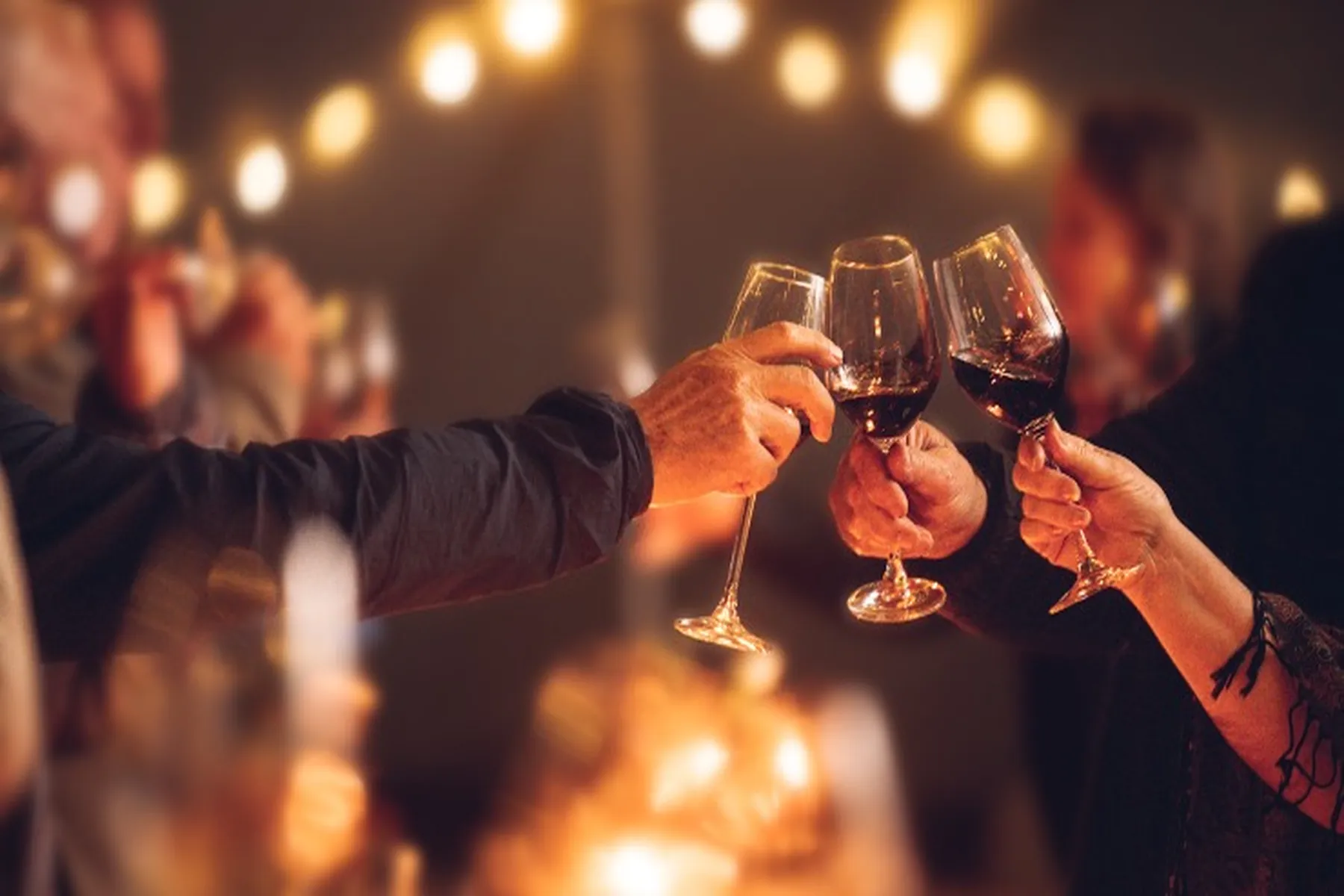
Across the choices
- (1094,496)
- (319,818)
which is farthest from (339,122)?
(1094,496)

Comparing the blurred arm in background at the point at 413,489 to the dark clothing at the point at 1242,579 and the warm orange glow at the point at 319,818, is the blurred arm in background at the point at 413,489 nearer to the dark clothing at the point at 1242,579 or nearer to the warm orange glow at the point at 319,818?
the warm orange glow at the point at 319,818

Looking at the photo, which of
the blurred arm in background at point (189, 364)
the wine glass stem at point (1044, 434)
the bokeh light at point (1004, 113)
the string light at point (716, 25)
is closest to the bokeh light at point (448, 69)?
the string light at point (716, 25)

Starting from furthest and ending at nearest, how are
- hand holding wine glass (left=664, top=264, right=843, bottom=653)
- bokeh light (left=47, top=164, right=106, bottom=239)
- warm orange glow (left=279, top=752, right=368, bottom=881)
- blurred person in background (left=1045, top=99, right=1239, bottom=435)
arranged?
1. bokeh light (left=47, top=164, right=106, bottom=239)
2. blurred person in background (left=1045, top=99, right=1239, bottom=435)
3. hand holding wine glass (left=664, top=264, right=843, bottom=653)
4. warm orange glow (left=279, top=752, right=368, bottom=881)

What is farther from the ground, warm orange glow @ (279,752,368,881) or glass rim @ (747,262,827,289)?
glass rim @ (747,262,827,289)

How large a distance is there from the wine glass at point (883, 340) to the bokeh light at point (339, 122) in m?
2.74

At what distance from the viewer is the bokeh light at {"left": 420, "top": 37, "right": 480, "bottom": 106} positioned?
12.9 ft

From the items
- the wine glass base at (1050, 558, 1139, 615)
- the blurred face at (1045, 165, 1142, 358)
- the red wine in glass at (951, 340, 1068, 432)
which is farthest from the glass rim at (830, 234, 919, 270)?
the blurred face at (1045, 165, 1142, 358)

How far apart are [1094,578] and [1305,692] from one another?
209 millimetres

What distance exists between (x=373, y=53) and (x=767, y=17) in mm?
1142

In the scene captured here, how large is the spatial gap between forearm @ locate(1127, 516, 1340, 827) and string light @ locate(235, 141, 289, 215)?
3031 millimetres

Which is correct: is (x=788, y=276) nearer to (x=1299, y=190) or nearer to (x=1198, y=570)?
(x=1198, y=570)

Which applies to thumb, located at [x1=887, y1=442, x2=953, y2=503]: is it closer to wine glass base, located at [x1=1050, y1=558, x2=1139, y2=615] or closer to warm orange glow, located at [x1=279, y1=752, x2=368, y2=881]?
wine glass base, located at [x1=1050, y1=558, x2=1139, y2=615]

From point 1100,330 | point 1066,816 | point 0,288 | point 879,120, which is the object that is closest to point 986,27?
point 879,120

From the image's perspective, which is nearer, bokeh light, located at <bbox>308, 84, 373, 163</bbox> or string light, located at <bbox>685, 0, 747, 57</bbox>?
bokeh light, located at <bbox>308, 84, 373, 163</bbox>
